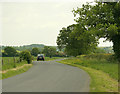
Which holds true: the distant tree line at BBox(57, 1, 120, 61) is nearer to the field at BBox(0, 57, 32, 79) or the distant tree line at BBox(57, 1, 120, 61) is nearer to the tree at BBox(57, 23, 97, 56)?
the field at BBox(0, 57, 32, 79)

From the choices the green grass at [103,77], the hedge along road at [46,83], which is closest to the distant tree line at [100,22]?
the green grass at [103,77]

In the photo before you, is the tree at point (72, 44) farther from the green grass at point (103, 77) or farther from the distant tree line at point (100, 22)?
the green grass at point (103, 77)

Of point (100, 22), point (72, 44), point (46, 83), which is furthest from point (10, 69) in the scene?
point (72, 44)

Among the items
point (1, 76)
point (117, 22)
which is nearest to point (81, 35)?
point (117, 22)

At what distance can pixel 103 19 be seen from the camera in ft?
94.8

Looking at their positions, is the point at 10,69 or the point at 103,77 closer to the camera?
the point at 103,77

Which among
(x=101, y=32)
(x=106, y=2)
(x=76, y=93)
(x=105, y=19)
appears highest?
(x=106, y=2)

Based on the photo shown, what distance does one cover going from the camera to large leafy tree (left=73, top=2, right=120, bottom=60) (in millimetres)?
27062

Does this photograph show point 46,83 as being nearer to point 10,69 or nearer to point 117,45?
point 10,69

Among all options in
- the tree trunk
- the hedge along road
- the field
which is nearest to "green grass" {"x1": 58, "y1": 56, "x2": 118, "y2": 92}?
the hedge along road

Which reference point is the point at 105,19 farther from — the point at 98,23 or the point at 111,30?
the point at 111,30

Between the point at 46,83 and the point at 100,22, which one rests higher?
the point at 100,22

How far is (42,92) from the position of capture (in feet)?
29.1

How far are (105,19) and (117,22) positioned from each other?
2027 mm
